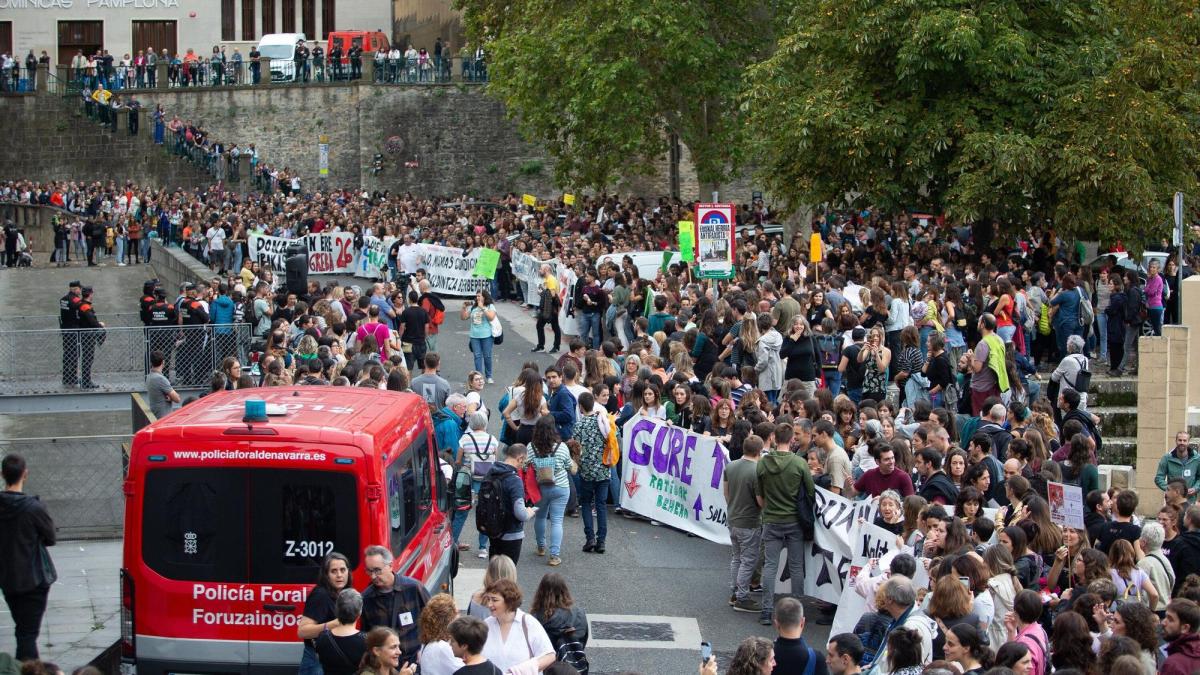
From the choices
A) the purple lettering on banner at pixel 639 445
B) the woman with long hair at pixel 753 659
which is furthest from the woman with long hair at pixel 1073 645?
the purple lettering on banner at pixel 639 445

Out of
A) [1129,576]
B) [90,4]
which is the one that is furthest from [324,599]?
[90,4]

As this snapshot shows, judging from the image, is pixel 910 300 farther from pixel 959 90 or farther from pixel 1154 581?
pixel 1154 581

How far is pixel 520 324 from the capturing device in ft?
98.6

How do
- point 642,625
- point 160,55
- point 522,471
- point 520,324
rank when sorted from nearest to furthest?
point 642,625
point 522,471
point 520,324
point 160,55

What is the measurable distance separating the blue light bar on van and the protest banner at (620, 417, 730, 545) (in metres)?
6.06

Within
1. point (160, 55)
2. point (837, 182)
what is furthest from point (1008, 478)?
point (160, 55)

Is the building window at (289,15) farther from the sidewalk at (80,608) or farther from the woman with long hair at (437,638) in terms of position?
the woman with long hair at (437,638)

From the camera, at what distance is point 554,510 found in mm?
14570

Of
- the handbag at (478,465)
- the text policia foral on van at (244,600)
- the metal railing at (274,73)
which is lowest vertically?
the text policia foral on van at (244,600)

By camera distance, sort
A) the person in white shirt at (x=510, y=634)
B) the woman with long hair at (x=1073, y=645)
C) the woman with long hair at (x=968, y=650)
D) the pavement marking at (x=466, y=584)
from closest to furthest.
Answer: the woman with long hair at (x=968, y=650)
the woman with long hair at (x=1073, y=645)
the person in white shirt at (x=510, y=634)
the pavement marking at (x=466, y=584)

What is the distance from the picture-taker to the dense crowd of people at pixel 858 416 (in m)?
9.11

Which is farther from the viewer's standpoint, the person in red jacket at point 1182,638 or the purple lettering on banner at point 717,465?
the purple lettering on banner at point 717,465

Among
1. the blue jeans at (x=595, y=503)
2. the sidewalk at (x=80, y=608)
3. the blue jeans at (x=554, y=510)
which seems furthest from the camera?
the blue jeans at (x=595, y=503)

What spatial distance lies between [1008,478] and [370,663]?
17.3ft
